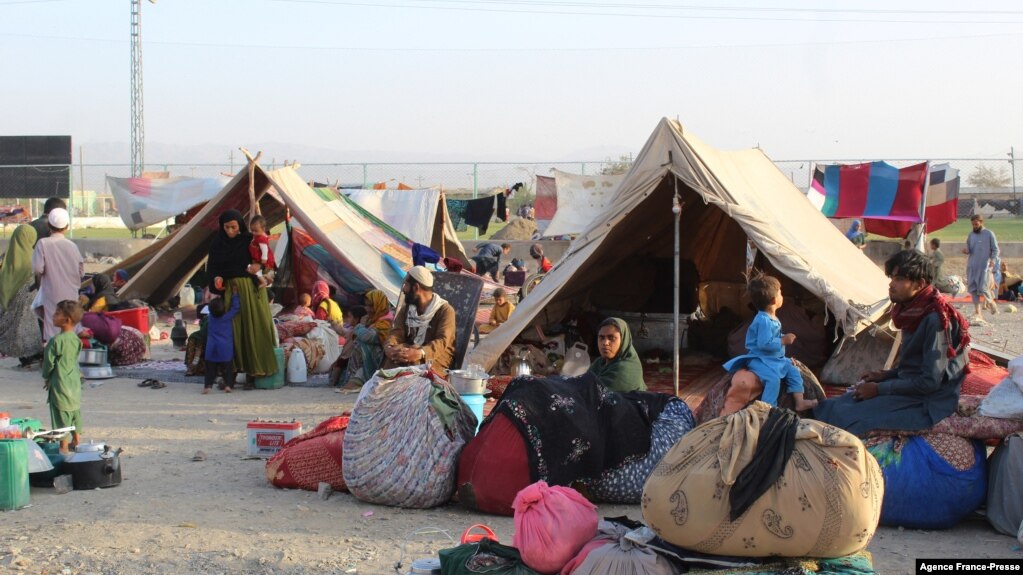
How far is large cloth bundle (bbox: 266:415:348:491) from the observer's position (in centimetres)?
556

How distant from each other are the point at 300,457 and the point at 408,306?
2302 mm

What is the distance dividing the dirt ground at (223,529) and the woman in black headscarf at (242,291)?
6.31ft

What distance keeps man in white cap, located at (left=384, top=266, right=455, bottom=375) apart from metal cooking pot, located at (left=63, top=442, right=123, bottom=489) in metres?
2.27

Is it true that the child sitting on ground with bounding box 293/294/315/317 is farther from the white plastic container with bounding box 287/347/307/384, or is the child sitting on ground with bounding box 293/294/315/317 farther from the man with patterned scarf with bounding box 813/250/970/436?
the man with patterned scarf with bounding box 813/250/970/436

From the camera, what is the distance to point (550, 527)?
3.90 metres

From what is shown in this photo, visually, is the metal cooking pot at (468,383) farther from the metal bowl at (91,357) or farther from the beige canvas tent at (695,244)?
the metal bowl at (91,357)

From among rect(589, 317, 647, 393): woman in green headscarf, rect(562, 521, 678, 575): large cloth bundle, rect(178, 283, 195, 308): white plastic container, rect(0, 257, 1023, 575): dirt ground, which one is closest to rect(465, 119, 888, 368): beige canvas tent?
rect(589, 317, 647, 393): woman in green headscarf

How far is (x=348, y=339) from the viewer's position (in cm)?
926

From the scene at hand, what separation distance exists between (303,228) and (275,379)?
3.31 metres

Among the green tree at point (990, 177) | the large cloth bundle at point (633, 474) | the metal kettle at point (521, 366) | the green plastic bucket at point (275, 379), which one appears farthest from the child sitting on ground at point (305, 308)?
the green tree at point (990, 177)

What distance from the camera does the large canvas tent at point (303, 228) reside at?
1112cm

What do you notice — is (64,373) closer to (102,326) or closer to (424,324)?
(424,324)

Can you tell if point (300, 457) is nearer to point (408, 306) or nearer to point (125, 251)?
point (408, 306)

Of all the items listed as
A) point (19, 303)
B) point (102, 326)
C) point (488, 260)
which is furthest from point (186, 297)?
point (488, 260)
